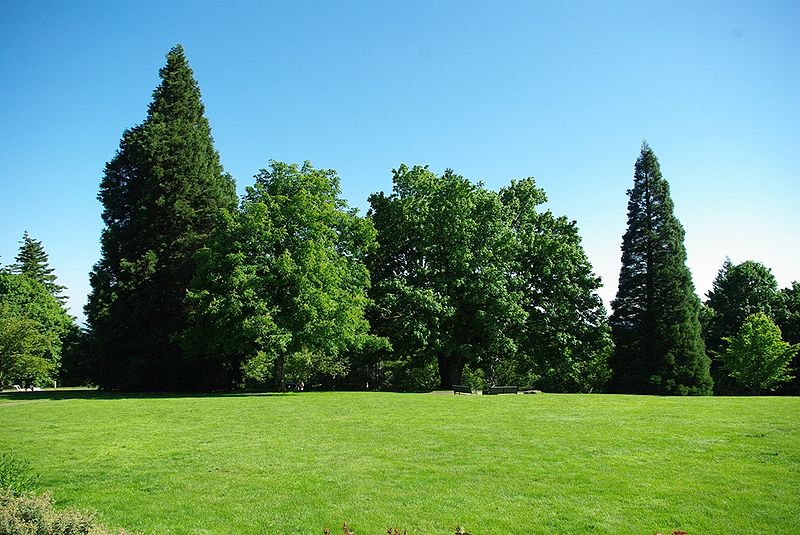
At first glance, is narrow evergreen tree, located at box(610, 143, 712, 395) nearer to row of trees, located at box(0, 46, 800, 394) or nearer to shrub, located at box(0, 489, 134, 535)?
row of trees, located at box(0, 46, 800, 394)

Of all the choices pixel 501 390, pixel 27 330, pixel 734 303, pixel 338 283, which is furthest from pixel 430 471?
pixel 734 303

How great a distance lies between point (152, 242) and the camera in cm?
3916

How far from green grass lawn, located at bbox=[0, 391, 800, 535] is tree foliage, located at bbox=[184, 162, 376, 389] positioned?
40.5 ft

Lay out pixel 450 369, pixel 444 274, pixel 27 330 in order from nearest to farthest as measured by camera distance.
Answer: pixel 444 274 < pixel 450 369 < pixel 27 330

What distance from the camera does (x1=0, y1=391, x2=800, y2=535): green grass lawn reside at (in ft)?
27.8

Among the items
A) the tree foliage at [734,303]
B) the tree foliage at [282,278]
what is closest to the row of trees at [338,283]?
the tree foliage at [282,278]

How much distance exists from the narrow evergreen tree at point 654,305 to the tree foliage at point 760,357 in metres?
4.40

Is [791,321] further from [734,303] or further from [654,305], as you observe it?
[654,305]

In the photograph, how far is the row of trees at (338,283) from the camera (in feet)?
108

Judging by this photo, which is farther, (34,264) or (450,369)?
(34,264)

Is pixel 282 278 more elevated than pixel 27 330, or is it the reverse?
pixel 282 278

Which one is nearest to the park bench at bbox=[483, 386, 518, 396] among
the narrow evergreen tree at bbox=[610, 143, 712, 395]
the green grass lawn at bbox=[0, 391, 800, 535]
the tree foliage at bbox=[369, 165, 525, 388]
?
the tree foliage at bbox=[369, 165, 525, 388]

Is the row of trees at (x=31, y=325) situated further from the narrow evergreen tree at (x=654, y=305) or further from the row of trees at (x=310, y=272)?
the narrow evergreen tree at (x=654, y=305)

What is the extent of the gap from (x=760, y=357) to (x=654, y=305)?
9.82 meters
